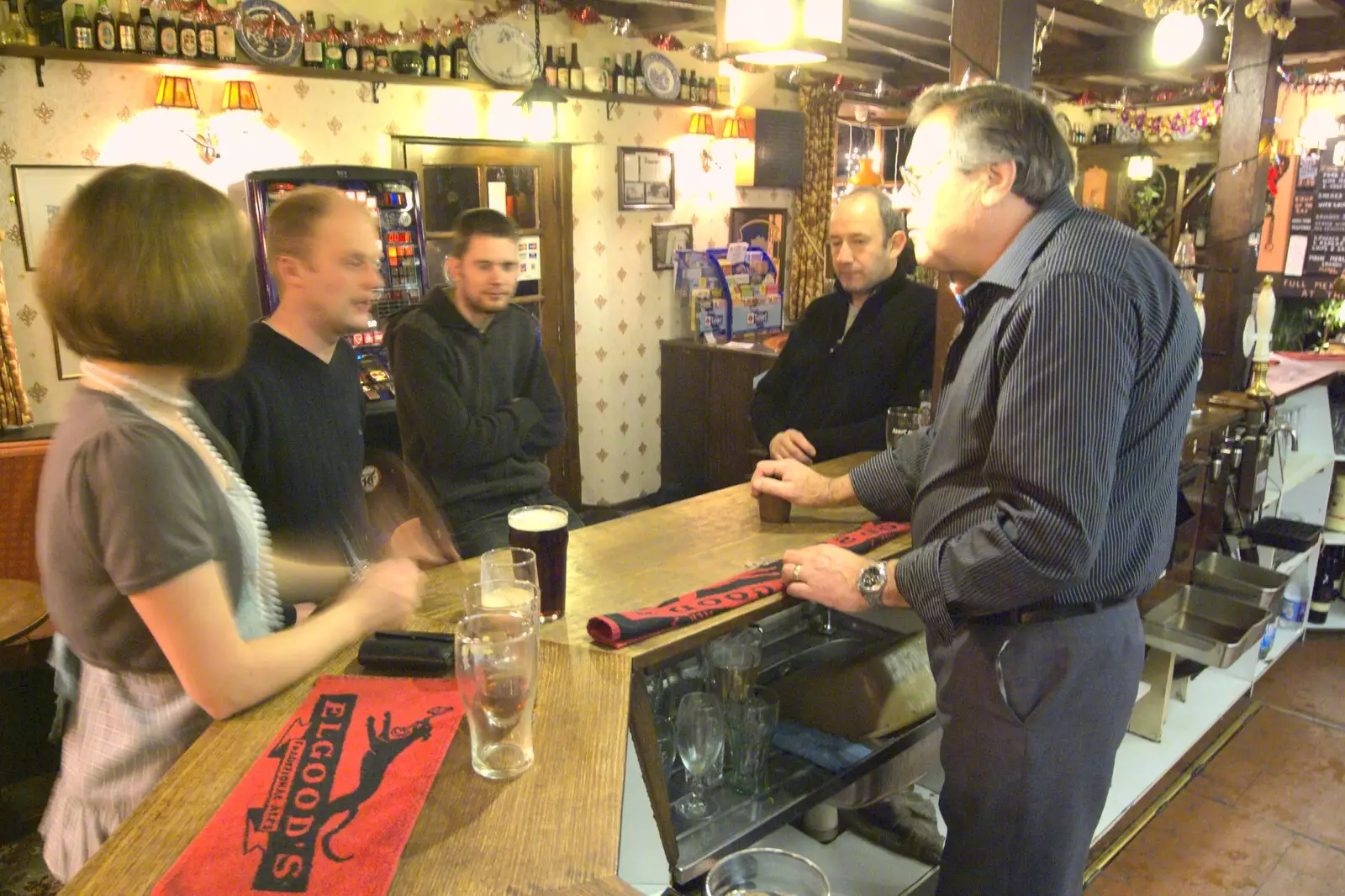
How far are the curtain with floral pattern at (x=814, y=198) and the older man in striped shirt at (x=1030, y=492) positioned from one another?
5.45m

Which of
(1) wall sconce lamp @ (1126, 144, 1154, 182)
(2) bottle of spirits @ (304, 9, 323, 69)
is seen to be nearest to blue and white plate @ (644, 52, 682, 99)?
(2) bottle of spirits @ (304, 9, 323, 69)

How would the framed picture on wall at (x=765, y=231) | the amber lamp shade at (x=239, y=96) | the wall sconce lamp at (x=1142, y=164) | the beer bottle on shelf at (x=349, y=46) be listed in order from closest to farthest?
the amber lamp shade at (x=239, y=96) < the beer bottle on shelf at (x=349, y=46) < the framed picture on wall at (x=765, y=231) < the wall sconce lamp at (x=1142, y=164)

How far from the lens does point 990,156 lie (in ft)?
5.09

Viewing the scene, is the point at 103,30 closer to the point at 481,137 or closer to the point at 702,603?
the point at 481,137

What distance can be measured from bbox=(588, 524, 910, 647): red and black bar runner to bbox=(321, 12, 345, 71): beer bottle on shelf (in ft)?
12.5

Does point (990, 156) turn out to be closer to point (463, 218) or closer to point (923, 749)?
point (923, 749)

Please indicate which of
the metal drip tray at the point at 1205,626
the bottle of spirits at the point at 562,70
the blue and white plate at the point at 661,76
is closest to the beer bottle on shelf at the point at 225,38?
the bottle of spirits at the point at 562,70

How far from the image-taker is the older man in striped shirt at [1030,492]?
138 centimetres

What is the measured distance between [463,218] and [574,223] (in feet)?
9.13

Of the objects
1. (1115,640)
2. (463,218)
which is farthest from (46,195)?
(1115,640)

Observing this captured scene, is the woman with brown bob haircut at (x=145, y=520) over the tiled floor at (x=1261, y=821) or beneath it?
over

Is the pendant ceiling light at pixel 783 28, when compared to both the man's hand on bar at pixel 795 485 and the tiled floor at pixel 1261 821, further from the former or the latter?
the tiled floor at pixel 1261 821

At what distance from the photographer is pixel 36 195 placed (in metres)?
3.91

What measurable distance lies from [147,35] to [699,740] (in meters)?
3.80
